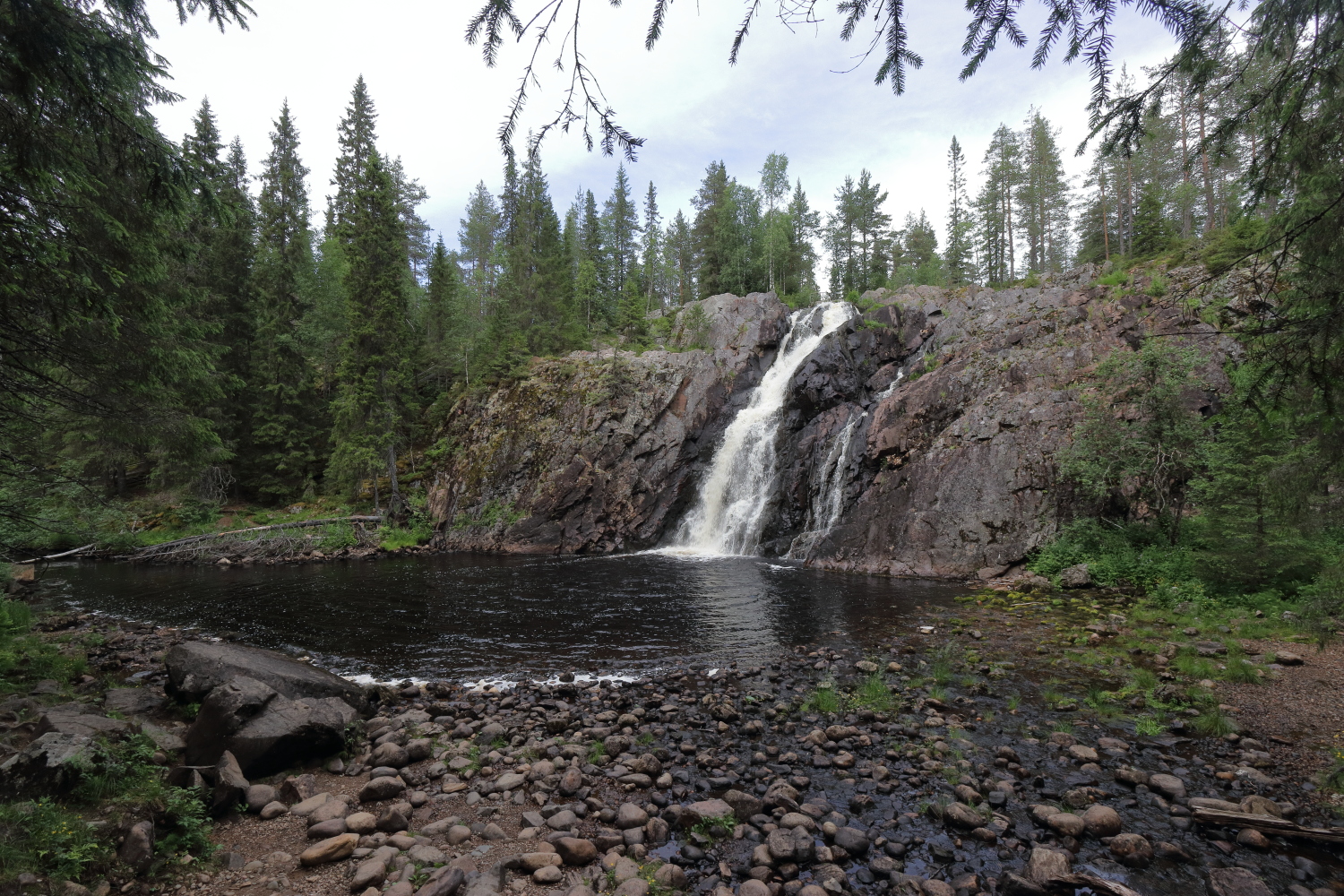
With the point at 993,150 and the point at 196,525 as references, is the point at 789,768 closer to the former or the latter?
the point at 196,525

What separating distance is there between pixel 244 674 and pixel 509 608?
736 centimetres

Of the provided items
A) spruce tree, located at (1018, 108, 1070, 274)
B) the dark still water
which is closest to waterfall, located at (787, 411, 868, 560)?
the dark still water

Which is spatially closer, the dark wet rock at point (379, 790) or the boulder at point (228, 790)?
the boulder at point (228, 790)

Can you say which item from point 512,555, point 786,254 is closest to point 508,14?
point 512,555

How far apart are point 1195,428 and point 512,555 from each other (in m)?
23.5

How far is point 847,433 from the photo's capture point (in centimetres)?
2317

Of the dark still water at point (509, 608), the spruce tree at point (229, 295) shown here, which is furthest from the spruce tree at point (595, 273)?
the dark still water at point (509, 608)

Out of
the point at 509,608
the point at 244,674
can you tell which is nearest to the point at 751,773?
the point at 244,674

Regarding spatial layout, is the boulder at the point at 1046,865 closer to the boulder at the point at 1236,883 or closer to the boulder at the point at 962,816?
the boulder at the point at 962,816

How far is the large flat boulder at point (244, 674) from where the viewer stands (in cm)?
656

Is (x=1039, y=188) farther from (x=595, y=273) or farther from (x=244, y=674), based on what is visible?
(x=244, y=674)

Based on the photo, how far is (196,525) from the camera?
25.5m

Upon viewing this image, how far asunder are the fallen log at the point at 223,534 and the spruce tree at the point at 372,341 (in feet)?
6.54

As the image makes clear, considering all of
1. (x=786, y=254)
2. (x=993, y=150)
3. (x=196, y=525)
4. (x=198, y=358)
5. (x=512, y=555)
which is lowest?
(x=512, y=555)
